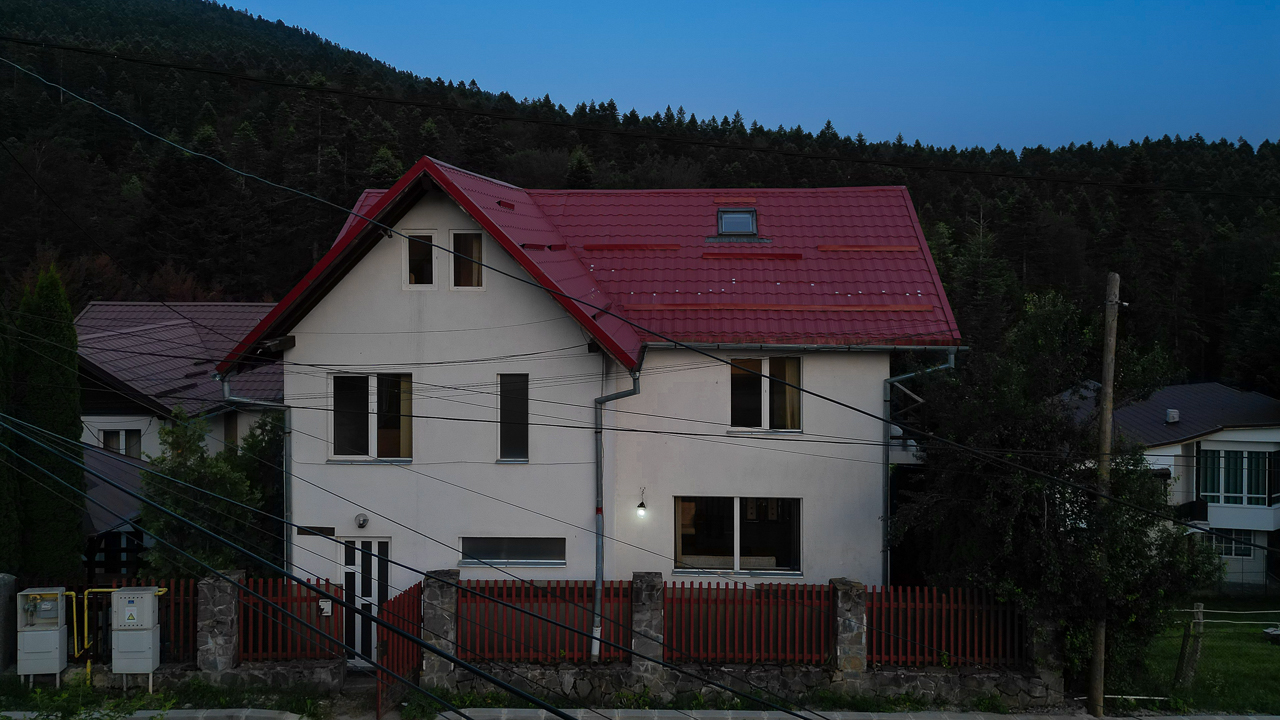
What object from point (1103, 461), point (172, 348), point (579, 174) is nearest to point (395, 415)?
point (1103, 461)

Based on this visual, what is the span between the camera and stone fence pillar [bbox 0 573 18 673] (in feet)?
40.2

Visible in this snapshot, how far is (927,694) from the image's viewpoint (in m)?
12.4

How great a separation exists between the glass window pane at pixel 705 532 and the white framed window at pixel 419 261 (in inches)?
221

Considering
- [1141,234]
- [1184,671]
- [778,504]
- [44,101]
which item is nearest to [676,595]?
[778,504]

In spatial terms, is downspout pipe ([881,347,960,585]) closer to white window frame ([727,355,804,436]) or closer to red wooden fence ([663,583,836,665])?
white window frame ([727,355,804,436])

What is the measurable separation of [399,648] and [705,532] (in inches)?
221

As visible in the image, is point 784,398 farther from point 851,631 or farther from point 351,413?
point 351,413

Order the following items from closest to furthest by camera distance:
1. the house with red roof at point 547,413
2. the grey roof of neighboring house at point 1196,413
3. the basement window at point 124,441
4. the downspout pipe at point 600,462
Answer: the downspout pipe at point 600,462, the house with red roof at point 547,413, the basement window at point 124,441, the grey roof of neighboring house at point 1196,413

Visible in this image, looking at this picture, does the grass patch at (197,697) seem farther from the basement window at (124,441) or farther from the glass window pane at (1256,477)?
the glass window pane at (1256,477)

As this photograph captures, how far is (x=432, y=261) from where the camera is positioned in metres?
15.0

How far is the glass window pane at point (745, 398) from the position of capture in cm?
1579

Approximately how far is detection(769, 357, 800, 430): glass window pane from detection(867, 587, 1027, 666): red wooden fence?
384cm

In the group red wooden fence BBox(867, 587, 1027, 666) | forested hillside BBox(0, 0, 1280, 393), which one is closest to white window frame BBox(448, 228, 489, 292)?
red wooden fence BBox(867, 587, 1027, 666)

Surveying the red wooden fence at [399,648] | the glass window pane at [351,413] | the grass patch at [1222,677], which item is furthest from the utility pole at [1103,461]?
the glass window pane at [351,413]
